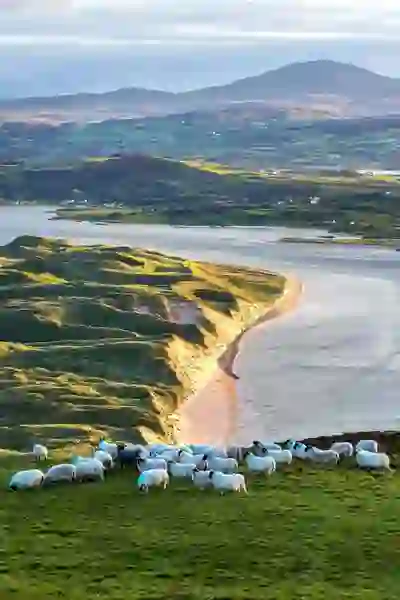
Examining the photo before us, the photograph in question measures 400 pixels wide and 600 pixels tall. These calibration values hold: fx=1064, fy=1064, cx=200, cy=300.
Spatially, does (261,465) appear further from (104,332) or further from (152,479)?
(104,332)

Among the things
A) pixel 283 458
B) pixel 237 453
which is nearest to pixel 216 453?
pixel 237 453

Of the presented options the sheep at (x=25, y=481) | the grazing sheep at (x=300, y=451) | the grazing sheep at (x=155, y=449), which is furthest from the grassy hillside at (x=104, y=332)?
the sheep at (x=25, y=481)

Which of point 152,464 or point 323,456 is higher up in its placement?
point 152,464

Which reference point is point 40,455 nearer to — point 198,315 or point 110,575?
point 110,575

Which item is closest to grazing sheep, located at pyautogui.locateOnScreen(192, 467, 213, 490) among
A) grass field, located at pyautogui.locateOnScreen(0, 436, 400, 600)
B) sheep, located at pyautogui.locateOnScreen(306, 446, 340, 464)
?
grass field, located at pyautogui.locateOnScreen(0, 436, 400, 600)

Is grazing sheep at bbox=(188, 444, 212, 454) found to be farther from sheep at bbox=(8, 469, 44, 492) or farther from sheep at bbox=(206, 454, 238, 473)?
sheep at bbox=(8, 469, 44, 492)

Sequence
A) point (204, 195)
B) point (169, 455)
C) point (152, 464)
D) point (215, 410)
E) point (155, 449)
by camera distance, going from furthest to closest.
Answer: point (204, 195) < point (215, 410) < point (155, 449) < point (169, 455) < point (152, 464)

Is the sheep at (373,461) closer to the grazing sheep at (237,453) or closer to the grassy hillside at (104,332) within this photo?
the grazing sheep at (237,453)
